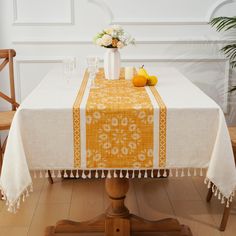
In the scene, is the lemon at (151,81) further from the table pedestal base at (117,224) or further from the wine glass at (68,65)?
the table pedestal base at (117,224)

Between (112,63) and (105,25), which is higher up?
(105,25)

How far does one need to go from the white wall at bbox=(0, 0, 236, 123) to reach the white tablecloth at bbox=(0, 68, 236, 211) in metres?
1.91

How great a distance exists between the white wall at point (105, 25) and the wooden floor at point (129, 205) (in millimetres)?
1103

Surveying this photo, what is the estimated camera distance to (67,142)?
2.34m

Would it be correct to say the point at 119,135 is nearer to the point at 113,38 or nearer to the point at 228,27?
the point at 113,38

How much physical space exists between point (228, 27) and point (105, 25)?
3.40ft

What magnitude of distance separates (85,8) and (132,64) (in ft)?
2.03

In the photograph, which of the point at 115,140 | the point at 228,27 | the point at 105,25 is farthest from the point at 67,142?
the point at 228,27

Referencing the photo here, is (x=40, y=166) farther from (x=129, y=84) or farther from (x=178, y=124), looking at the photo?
(x=129, y=84)

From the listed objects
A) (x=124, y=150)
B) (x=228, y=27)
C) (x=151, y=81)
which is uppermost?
(x=228, y=27)

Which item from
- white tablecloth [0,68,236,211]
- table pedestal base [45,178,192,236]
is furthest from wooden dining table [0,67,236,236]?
table pedestal base [45,178,192,236]

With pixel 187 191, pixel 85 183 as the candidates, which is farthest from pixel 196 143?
pixel 85 183

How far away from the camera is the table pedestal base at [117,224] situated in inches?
104

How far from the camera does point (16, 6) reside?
4133mm
